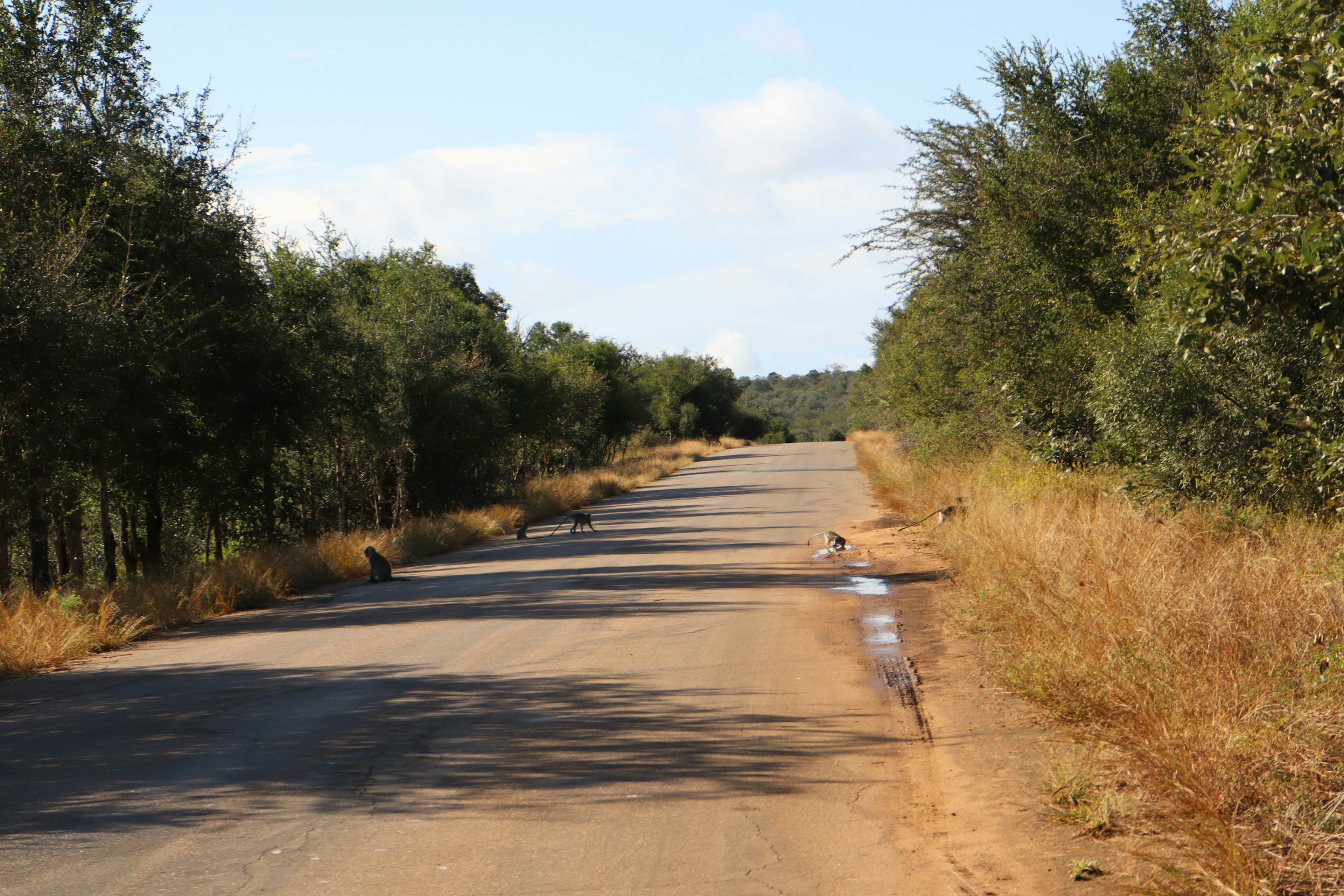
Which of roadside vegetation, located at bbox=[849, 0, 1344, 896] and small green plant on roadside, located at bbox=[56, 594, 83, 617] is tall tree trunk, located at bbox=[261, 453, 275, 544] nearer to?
small green plant on roadside, located at bbox=[56, 594, 83, 617]

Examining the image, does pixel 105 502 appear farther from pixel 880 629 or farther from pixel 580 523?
pixel 880 629

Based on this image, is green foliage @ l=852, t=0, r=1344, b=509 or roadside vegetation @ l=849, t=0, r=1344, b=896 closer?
roadside vegetation @ l=849, t=0, r=1344, b=896

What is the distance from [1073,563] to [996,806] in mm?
3929

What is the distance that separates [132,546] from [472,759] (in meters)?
22.5

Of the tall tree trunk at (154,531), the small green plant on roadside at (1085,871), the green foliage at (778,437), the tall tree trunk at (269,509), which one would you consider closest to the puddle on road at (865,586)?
the small green plant on roadside at (1085,871)

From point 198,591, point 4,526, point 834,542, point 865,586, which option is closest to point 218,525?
point 4,526

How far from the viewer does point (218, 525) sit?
842 inches

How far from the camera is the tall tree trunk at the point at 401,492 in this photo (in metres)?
27.2

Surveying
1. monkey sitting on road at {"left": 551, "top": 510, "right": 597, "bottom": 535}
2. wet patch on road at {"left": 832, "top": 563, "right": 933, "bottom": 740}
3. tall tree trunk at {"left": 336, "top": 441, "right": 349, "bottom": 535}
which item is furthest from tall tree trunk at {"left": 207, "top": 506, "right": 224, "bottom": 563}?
wet patch on road at {"left": 832, "top": 563, "right": 933, "bottom": 740}

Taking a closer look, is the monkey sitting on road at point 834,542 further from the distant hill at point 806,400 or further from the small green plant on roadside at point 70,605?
the distant hill at point 806,400

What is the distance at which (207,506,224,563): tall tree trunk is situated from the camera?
20672 mm

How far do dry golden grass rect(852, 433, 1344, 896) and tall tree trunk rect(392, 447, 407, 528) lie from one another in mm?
18430

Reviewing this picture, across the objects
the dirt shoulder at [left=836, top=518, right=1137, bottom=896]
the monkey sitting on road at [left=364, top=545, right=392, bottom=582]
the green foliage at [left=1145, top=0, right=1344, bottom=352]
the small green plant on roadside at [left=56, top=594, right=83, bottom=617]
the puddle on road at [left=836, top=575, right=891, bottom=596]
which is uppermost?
the green foliage at [left=1145, top=0, right=1344, bottom=352]

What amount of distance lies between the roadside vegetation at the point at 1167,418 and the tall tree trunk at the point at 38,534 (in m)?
13.3
